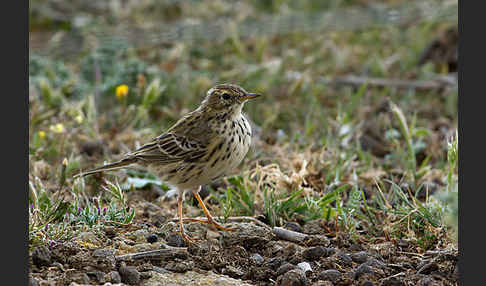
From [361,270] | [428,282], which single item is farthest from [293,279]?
[428,282]

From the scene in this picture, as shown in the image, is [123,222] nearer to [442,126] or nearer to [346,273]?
[346,273]

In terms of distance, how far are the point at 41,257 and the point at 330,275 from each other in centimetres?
170

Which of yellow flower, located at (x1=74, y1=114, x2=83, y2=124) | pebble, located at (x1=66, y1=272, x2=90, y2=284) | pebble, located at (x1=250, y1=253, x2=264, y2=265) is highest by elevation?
yellow flower, located at (x1=74, y1=114, x2=83, y2=124)

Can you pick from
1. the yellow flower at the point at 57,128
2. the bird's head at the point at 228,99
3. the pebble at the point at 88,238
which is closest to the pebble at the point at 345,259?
the bird's head at the point at 228,99

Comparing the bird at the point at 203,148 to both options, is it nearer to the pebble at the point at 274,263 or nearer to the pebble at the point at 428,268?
the pebble at the point at 274,263

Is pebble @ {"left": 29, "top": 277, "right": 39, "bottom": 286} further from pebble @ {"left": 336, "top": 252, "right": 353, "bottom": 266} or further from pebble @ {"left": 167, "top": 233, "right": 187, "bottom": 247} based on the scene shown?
pebble @ {"left": 336, "top": 252, "right": 353, "bottom": 266}

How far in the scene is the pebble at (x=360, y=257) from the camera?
4.19 m

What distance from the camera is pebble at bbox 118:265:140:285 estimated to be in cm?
373

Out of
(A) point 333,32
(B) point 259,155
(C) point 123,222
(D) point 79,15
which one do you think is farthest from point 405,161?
(D) point 79,15

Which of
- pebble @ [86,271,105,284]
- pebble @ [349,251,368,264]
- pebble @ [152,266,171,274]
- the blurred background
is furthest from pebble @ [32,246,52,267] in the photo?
pebble @ [349,251,368,264]

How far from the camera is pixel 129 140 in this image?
6.42 m

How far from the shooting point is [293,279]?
3770 mm

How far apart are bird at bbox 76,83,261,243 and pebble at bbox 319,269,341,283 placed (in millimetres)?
906

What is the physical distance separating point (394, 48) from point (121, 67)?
4.06 meters
